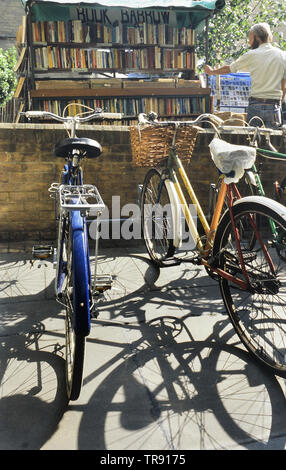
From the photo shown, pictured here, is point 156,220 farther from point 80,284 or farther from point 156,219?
point 80,284

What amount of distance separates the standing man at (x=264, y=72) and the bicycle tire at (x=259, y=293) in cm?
258

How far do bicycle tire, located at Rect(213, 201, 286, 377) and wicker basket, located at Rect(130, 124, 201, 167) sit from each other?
0.98 meters

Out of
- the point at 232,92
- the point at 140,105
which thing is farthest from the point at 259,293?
the point at 232,92

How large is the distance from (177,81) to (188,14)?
5.55ft

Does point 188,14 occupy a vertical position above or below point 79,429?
above

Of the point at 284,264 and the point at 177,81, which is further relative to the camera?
the point at 177,81

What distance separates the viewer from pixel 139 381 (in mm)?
2441

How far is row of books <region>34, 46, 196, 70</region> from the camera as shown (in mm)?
8742

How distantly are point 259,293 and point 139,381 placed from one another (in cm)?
82

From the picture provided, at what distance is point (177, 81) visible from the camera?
8.80m
